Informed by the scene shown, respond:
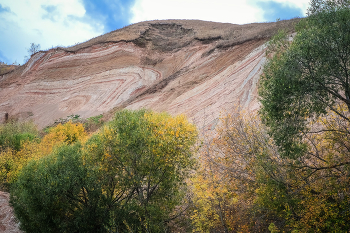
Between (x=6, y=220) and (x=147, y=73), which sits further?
(x=147, y=73)

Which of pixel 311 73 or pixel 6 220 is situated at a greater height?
pixel 311 73

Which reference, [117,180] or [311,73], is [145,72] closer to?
[117,180]

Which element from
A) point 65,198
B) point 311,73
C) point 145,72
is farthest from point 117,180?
point 145,72

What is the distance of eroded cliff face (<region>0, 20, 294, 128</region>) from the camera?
963 inches

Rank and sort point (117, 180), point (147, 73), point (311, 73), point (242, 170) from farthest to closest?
point (147, 73) < point (242, 170) < point (117, 180) < point (311, 73)

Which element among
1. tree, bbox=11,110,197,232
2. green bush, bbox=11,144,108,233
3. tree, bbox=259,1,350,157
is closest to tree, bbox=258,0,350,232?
tree, bbox=259,1,350,157

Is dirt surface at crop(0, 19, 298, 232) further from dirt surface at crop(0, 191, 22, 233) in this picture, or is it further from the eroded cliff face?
dirt surface at crop(0, 191, 22, 233)

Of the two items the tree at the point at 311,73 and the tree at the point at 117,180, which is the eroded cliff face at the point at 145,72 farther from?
the tree at the point at 311,73

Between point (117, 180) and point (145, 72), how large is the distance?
96.6 ft

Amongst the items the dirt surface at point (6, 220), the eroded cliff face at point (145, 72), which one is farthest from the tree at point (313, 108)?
the dirt surface at point (6, 220)

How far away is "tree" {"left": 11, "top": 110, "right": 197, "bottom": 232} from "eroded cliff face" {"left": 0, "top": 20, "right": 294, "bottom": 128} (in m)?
10.6

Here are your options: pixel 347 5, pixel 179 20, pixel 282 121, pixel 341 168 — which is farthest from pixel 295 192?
pixel 179 20

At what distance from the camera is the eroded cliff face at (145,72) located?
80.3ft

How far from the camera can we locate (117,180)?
10.9 metres
